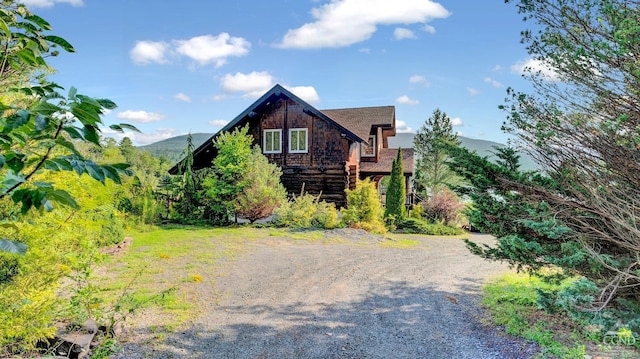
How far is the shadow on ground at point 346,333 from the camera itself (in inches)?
175

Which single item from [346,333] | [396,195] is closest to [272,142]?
[396,195]

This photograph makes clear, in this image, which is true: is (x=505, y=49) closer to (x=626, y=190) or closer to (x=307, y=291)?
(x=626, y=190)

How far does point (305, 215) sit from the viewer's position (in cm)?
1434

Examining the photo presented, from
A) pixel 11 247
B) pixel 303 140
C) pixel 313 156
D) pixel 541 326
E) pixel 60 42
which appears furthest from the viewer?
pixel 303 140

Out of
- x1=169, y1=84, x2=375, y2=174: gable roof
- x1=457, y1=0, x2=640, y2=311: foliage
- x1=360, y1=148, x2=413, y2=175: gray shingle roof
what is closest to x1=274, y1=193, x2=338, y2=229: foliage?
x1=169, y1=84, x2=375, y2=174: gable roof

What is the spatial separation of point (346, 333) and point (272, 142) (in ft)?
49.8

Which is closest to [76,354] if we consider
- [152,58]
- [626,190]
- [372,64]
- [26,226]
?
[26,226]

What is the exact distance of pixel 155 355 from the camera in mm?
4258

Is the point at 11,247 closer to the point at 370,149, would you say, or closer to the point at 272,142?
the point at 272,142

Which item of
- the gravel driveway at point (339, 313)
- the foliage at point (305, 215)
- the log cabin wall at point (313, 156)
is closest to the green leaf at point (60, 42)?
the gravel driveway at point (339, 313)

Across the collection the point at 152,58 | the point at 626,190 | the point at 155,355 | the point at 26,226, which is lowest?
the point at 155,355

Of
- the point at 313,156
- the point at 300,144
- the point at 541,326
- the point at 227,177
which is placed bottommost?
the point at 541,326

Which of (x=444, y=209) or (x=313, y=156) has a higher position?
(x=313, y=156)

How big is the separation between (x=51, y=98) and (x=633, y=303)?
19.0 ft
